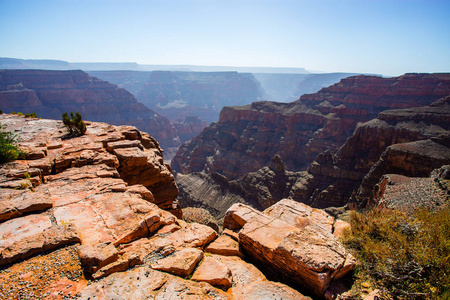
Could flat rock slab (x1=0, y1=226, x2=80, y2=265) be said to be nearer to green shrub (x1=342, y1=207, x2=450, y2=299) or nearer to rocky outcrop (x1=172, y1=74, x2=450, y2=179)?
green shrub (x1=342, y1=207, x2=450, y2=299)

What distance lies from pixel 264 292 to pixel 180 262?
1755mm

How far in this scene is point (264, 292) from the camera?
4.32m

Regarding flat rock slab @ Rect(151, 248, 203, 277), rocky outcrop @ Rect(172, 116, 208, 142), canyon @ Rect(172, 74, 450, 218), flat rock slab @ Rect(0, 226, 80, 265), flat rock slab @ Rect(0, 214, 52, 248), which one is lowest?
rocky outcrop @ Rect(172, 116, 208, 142)

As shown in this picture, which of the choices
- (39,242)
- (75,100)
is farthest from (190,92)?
(39,242)

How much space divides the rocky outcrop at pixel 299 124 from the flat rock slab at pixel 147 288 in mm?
51017

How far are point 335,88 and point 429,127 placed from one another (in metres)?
35.6

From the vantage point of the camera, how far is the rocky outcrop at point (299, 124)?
57188 millimetres

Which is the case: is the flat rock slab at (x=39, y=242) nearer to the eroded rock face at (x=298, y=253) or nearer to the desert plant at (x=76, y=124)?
the eroded rock face at (x=298, y=253)

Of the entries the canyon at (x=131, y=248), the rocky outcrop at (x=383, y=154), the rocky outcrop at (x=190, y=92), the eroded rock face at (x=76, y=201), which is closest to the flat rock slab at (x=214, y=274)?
the canyon at (x=131, y=248)

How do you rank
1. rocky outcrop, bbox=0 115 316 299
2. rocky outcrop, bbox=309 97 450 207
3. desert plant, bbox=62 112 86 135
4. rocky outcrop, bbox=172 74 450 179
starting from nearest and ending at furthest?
rocky outcrop, bbox=0 115 316 299, desert plant, bbox=62 112 86 135, rocky outcrop, bbox=309 97 450 207, rocky outcrop, bbox=172 74 450 179

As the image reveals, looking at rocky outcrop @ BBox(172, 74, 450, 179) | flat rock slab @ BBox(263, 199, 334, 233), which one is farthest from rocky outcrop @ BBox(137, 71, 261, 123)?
flat rock slab @ BBox(263, 199, 334, 233)

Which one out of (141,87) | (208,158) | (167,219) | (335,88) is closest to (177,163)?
(208,158)

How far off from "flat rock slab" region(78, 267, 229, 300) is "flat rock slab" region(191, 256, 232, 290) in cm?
18

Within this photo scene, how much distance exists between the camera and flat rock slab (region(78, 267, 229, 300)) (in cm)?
377
